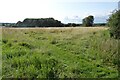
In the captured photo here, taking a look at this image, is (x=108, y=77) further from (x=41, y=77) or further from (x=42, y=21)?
(x=42, y=21)

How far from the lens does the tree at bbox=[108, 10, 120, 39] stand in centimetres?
2069

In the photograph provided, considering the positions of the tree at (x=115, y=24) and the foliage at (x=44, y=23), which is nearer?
the tree at (x=115, y=24)

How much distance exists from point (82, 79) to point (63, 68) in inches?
52.4

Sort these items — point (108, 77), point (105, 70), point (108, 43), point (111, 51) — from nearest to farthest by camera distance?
1. point (108, 77)
2. point (105, 70)
3. point (111, 51)
4. point (108, 43)

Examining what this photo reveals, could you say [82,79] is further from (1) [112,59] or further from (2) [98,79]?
(1) [112,59]

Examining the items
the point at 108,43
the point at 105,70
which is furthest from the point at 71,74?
the point at 108,43

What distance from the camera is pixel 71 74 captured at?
32.4 feet

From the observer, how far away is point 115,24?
2114 centimetres

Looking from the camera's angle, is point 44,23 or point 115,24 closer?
point 115,24

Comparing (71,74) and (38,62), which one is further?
(38,62)

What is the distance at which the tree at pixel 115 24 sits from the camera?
2069cm

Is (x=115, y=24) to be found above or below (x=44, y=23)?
below

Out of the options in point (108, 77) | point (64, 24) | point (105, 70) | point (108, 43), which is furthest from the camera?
point (64, 24)

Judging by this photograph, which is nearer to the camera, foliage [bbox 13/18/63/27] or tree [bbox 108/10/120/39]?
tree [bbox 108/10/120/39]
